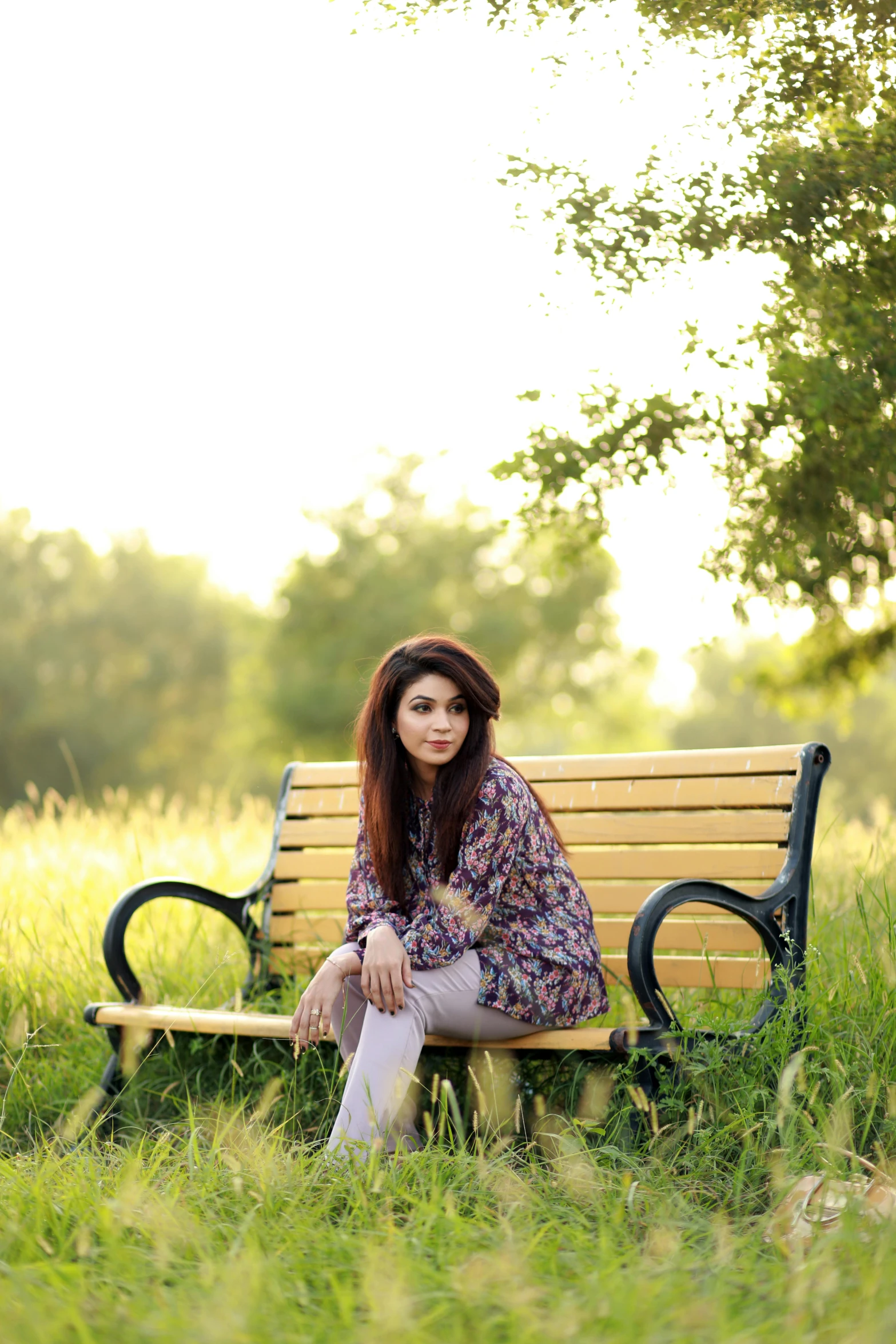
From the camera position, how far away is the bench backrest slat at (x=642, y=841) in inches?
142

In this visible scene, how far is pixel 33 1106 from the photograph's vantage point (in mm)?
3910

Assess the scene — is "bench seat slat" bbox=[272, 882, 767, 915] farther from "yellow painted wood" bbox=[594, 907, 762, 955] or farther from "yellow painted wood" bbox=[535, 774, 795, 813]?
"yellow painted wood" bbox=[535, 774, 795, 813]

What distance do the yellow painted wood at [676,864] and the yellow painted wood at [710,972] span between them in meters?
0.25

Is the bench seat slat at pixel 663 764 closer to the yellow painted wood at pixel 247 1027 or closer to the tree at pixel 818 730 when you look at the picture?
the yellow painted wood at pixel 247 1027

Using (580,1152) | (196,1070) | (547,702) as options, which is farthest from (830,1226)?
(547,702)

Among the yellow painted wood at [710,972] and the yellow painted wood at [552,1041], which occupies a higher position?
the yellow painted wood at [710,972]

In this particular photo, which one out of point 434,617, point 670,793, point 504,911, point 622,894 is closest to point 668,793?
point 670,793

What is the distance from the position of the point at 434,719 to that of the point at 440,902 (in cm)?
49

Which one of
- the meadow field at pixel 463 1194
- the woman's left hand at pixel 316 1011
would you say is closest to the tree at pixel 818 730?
the meadow field at pixel 463 1194

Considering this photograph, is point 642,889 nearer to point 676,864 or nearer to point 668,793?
point 676,864

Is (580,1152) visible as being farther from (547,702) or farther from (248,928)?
(547,702)

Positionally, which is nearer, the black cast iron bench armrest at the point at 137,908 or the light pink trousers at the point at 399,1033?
the light pink trousers at the point at 399,1033

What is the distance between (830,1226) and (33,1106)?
257 cm

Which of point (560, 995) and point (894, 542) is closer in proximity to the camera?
point (560, 995)
